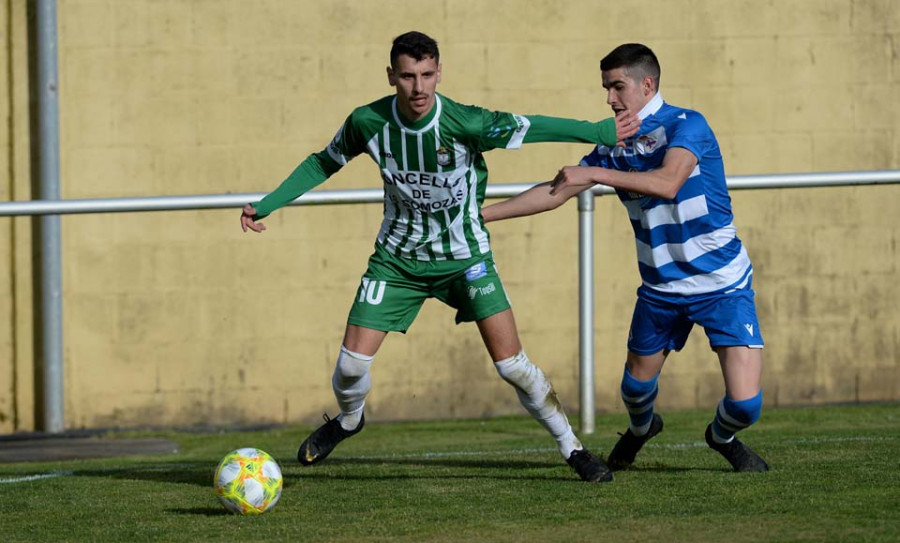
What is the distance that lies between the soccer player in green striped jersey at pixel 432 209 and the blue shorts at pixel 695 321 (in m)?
0.48

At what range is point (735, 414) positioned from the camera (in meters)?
5.29

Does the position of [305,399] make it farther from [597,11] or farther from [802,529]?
[802,529]

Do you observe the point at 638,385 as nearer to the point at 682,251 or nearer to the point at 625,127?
the point at 682,251

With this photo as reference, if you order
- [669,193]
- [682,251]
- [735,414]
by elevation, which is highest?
[669,193]

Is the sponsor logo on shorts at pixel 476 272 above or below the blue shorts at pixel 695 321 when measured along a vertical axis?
above

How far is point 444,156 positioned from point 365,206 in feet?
13.1

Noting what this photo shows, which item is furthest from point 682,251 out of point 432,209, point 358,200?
point 358,200

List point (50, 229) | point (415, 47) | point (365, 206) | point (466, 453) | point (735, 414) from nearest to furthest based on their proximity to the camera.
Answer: point (415, 47) < point (735, 414) < point (466, 453) < point (50, 229) < point (365, 206)

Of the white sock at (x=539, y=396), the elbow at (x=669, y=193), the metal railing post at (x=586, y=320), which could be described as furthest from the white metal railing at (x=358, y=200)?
the elbow at (x=669, y=193)

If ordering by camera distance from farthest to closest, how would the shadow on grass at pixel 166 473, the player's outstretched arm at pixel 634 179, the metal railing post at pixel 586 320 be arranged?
1. the metal railing post at pixel 586 320
2. the shadow on grass at pixel 166 473
3. the player's outstretched arm at pixel 634 179

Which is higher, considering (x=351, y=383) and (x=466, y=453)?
(x=351, y=383)

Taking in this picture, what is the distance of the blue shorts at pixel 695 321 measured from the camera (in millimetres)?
5324

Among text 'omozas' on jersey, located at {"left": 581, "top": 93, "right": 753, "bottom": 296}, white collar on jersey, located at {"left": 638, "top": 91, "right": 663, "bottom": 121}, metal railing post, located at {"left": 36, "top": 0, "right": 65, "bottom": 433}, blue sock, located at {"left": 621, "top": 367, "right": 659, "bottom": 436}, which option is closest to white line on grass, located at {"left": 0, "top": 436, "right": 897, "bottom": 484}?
blue sock, located at {"left": 621, "top": 367, "right": 659, "bottom": 436}

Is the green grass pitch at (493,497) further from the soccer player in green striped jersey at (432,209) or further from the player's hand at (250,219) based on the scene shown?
the player's hand at (250,219)
